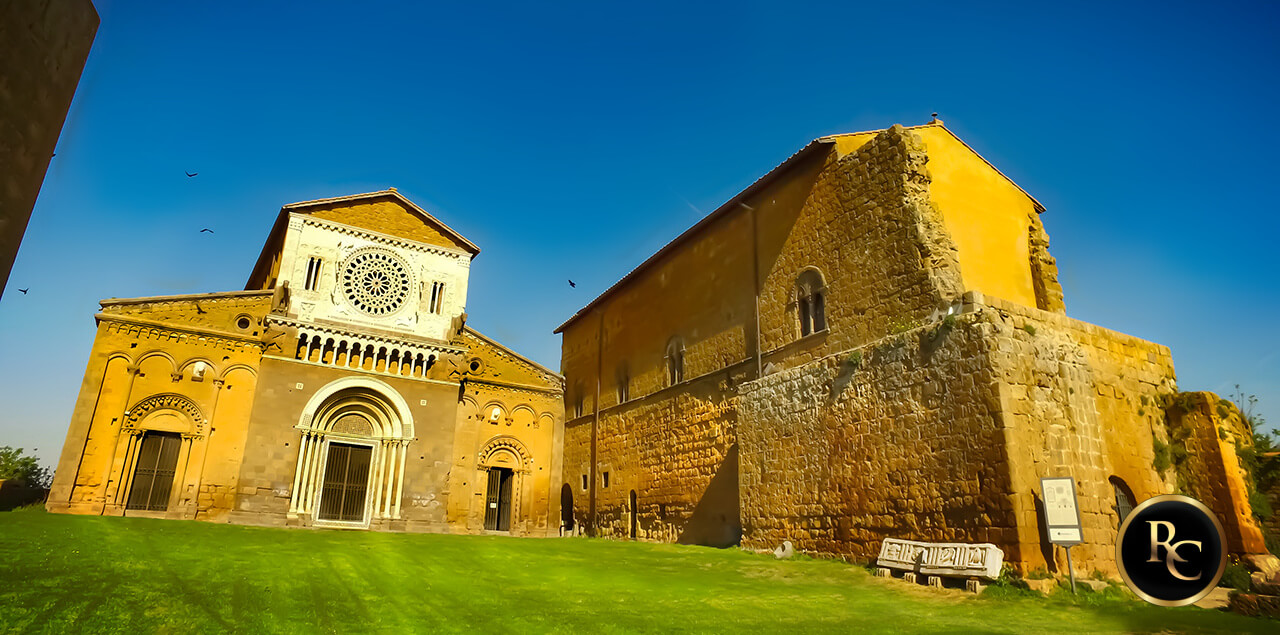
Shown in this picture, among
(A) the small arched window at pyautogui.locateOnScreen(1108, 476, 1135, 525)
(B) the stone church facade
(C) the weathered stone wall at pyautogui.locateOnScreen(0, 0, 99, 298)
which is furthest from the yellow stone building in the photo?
(C) the weathered stone wall at pyautogui.locateOnScreen(0, 0, 99, 298)

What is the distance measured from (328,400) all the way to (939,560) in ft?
68.8

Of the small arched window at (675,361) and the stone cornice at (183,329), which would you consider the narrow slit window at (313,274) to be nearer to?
the stone cornice at (183,329)

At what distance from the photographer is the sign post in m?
10.4

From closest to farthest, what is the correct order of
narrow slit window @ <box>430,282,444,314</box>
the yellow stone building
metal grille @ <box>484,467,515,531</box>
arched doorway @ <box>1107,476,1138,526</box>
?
1. arched doorway @ <box>1107,476,1138,526</box>
2. the yellow stone building
3. metal grille @ <box>484,467,515,531</box>
4. narrow slit window @ <box>430,282,444,314</box>

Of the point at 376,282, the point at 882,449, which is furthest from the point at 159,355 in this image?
the point at 882,449

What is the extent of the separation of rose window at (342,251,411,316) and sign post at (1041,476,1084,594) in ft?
74.4

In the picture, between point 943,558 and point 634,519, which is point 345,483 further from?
point 943,558

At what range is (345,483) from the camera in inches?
977

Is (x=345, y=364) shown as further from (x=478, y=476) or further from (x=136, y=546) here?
(x=136, y=546)

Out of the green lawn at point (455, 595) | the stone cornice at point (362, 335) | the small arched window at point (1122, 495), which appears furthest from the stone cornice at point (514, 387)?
the small arched window at point (1122, 495)

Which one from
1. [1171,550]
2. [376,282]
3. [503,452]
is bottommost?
[1171,550]

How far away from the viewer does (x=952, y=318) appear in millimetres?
12453

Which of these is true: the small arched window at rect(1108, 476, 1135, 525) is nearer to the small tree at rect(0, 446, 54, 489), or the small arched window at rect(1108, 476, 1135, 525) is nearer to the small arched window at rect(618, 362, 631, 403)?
the small arched window at rect(618, 362, 631, 403)

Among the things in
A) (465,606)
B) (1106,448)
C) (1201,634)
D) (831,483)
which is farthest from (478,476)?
(1201,634)
